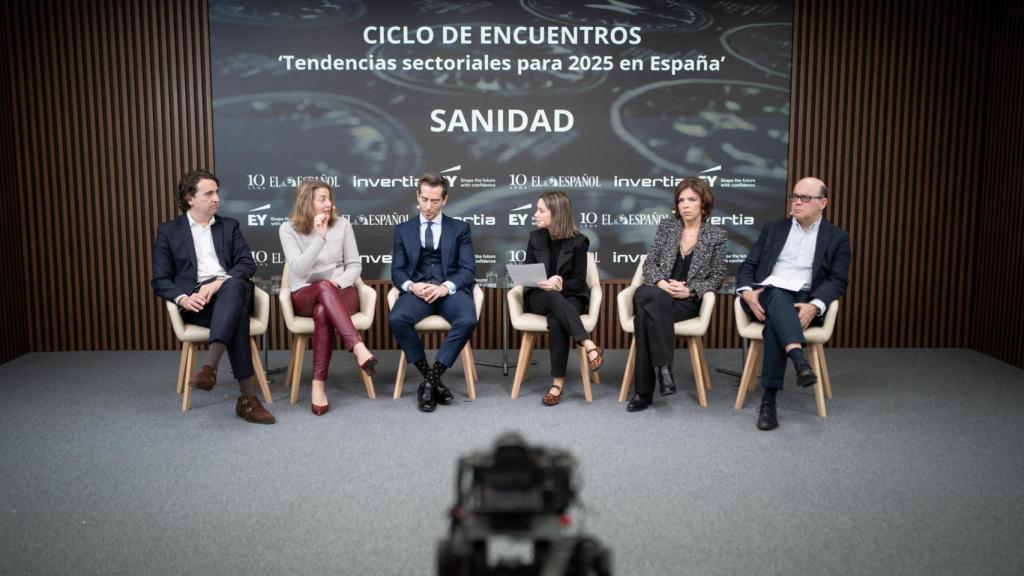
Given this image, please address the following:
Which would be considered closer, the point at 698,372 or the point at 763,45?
the point at 698,372

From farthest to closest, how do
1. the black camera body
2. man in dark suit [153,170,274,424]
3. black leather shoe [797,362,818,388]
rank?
1. man in dark suit [153,170,274,424]
2. black leather shoe [797,362,818,388]
3. the black camera body

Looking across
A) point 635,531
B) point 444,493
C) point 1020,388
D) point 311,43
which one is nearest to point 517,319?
point 444,493

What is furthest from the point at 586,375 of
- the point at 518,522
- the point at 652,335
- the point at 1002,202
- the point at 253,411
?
the point at 1002,202

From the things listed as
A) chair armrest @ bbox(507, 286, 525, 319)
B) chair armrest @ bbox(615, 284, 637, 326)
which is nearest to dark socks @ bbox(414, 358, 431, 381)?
chair armrest @ bbox(507, 286, 525, 319)

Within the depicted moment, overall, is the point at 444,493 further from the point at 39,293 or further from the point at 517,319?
the point at 39,293

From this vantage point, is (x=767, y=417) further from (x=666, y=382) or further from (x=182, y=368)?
(x=182, y=368)

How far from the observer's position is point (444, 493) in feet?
10.5

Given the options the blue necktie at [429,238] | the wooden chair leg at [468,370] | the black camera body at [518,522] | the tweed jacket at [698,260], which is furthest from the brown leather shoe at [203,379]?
the black camera body at [518,522]

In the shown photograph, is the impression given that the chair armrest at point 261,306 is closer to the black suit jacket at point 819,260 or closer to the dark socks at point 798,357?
the black suit jacket at point 819,260

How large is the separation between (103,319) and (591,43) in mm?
4592

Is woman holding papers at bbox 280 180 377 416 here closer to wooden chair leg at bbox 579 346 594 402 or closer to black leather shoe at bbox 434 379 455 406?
black leather shoe at bbox 434 379 455 406

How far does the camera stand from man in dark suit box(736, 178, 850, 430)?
4.28m

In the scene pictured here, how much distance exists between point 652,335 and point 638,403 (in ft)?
1.36

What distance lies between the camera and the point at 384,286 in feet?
20.5
